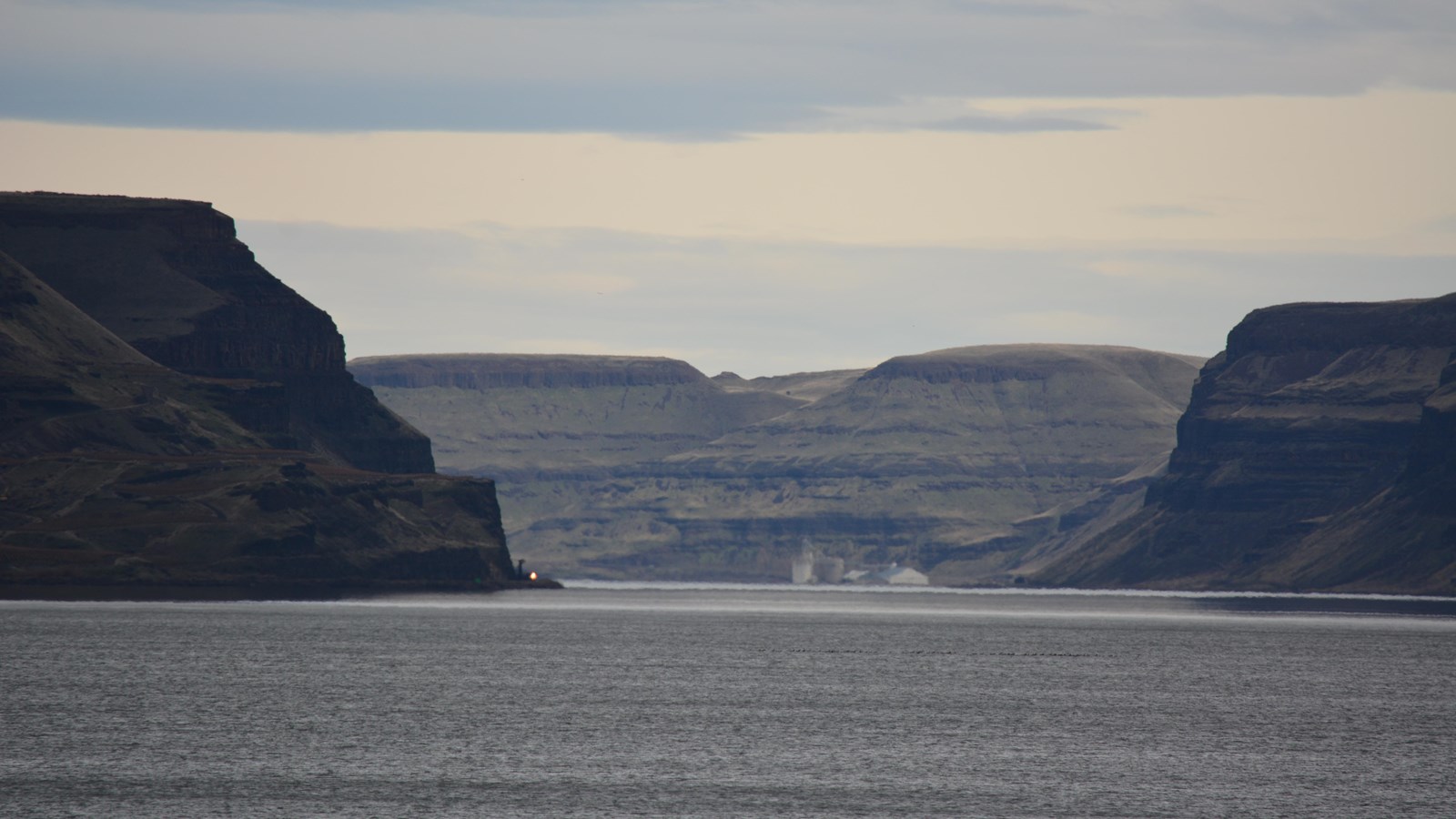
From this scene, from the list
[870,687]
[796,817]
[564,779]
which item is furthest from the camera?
[870,687]

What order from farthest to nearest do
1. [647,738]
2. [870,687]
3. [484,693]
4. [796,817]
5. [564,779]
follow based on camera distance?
[870,687]
[484,693]
[647,738]
[564,779]
[796,817]

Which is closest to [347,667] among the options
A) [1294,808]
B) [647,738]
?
[647,738]

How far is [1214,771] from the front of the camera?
128375 mm

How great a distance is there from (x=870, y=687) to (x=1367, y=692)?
43.9 m

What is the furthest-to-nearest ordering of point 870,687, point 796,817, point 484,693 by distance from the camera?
point 870,687 → point 484,693 → point 796,817

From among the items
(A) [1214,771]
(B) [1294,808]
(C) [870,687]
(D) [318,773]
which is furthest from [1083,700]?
(D) [318,773]

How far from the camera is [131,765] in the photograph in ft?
398

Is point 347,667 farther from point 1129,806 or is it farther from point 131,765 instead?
point 1129,806

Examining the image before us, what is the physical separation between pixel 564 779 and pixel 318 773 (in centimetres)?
1398

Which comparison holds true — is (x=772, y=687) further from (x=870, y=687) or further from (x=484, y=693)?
(x=484, y=693)

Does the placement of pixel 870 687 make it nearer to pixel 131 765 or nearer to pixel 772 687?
pixel 772 687

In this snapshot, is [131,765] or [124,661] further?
[124,661]

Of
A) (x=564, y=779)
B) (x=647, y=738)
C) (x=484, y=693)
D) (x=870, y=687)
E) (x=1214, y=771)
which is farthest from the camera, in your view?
(x=870, y=687)

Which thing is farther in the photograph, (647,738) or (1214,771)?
(647,738)
